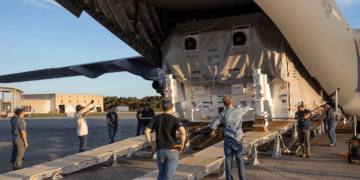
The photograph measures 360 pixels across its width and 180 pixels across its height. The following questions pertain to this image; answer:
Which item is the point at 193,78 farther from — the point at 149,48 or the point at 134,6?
the point at 134,6

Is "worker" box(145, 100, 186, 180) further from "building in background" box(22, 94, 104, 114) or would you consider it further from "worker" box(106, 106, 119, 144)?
"building in background" box(22, 94, 104, 114)

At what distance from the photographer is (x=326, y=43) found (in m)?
7.63

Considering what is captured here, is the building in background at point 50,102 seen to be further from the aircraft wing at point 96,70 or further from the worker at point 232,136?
the worker at point 232,136

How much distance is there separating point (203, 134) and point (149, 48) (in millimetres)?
3878

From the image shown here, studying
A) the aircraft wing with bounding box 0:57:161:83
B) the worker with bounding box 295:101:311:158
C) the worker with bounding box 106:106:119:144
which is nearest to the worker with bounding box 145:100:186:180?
the worker with bounding box 295:101:311:158

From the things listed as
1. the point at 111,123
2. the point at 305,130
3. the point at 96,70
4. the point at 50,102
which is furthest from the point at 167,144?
the point at 50,102

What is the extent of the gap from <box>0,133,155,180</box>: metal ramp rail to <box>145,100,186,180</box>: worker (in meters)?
2.72

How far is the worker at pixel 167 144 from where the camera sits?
13.5 ft

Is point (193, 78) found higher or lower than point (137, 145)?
higher

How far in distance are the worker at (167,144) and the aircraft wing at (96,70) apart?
6.74 meters

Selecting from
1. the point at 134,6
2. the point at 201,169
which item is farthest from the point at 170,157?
the point at 134,6

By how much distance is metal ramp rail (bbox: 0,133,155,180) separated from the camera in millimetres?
5454

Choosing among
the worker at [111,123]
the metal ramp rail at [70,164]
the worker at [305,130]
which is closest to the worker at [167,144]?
the metal ramp rail at [70,164]

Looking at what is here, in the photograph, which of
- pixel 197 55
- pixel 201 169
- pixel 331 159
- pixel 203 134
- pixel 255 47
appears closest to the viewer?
pixel 201 169
